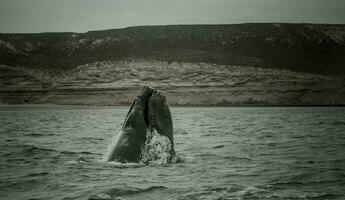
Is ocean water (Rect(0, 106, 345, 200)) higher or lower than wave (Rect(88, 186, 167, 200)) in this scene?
lower

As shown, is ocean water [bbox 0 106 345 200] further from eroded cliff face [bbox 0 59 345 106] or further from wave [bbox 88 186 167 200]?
eroded cliff face [bbox 0 59 345 106]

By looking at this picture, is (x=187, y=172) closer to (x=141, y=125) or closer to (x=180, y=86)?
(x=141, y=125)

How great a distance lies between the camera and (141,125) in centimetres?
954

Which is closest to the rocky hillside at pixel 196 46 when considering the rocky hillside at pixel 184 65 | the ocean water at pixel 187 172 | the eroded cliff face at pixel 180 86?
the rocky hillside at pixel 184 65

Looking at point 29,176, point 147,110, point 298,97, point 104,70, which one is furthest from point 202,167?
point 104,70

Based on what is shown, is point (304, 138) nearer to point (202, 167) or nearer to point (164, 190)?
point (202, 167)

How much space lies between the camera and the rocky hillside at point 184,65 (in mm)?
46406

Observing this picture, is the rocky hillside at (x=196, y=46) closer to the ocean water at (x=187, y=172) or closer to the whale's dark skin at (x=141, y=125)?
the ocean water at (x=187, y=172)

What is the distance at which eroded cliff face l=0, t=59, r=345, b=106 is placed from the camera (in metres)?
45.9

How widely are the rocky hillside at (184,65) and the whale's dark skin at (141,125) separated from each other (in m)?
35.9

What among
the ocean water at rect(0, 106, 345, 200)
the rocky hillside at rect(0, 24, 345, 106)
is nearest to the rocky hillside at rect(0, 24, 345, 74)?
the rocky hillside at rect(0, 24, 345, 106)

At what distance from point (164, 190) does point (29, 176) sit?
278cm

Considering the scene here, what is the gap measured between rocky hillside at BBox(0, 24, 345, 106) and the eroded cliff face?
0.09m

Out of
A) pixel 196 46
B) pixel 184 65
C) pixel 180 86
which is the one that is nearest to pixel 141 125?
pixel 180 86
